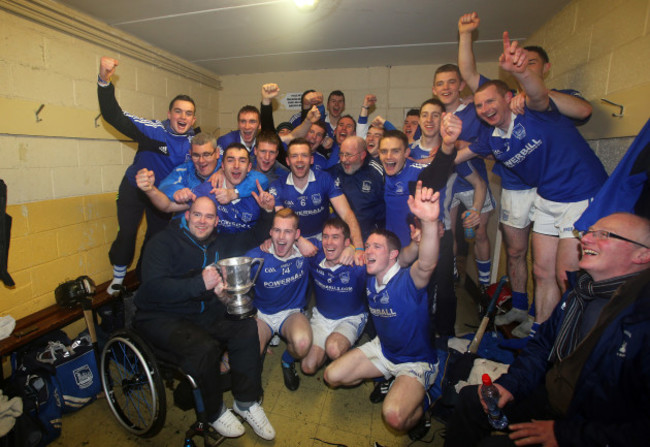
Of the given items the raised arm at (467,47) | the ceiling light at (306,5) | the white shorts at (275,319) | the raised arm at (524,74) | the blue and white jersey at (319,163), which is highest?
the ceiling light at (306,5)

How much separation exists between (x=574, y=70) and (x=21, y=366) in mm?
4999

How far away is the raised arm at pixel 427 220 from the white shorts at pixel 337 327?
979 millimetres

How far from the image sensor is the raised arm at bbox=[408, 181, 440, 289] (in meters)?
1.92

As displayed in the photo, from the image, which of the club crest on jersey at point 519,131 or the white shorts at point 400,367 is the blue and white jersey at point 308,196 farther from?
the club crest on jersey at point 519,131

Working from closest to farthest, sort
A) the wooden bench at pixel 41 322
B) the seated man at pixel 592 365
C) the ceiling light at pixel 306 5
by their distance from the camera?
1. the seated man at pixel 592 365
2. the wooden bench at pixel 41 322
3. the ceiling light at pixel 306 5

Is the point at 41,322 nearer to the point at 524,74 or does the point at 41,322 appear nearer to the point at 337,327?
the point at 337,327

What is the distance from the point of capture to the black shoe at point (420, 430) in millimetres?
2201

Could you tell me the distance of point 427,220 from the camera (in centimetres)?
194

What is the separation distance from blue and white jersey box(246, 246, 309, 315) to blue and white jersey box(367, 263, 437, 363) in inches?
30.3

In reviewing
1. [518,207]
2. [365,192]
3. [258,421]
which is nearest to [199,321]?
[258,421]

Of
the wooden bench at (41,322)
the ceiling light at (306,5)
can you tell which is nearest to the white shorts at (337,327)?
the wooden bench at (41,322)

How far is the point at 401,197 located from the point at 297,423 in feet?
6.60

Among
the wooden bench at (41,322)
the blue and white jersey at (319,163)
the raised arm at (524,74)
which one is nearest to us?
the raised arm at (524,74)

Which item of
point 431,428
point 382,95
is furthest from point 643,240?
point 382,95
